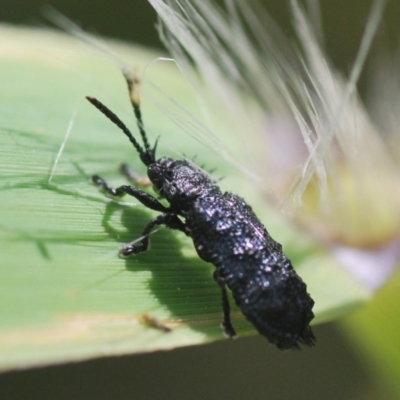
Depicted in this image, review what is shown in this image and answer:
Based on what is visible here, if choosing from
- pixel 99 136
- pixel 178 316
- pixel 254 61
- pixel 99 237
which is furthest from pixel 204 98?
pixel 178 316

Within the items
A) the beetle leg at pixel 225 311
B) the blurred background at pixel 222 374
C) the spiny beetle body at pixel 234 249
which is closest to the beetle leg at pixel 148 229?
the spiny beetle body at pixel 234 249

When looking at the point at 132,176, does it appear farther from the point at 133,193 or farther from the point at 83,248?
the point at 83,248

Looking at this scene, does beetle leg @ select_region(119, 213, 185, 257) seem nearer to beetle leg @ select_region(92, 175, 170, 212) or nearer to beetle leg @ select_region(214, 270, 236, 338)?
beetle leg @ select_region(92, 175, 170, 212)

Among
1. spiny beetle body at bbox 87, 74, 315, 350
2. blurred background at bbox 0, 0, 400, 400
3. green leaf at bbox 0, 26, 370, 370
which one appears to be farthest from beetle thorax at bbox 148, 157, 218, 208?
blurred background at bbox 0, 0, 400, 400

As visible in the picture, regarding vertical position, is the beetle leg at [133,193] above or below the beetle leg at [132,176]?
above

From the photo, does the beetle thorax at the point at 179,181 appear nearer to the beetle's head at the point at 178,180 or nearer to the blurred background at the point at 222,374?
the beetle's head at the point at 178,180

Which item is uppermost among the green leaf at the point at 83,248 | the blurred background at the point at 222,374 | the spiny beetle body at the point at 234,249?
the spiny beetle body at the point at 234,249
